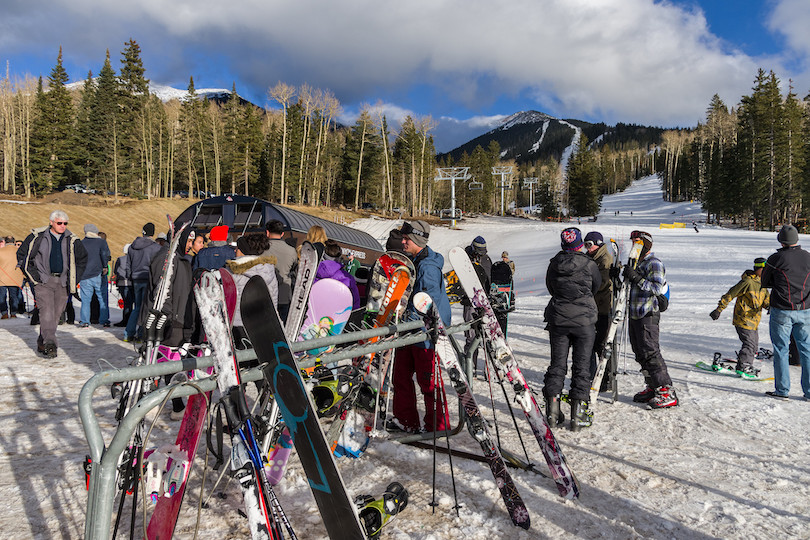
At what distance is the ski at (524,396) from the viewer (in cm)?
289

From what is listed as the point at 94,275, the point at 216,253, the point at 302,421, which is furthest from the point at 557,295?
the point at 94,275

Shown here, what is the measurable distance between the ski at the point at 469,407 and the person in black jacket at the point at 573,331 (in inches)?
60.2

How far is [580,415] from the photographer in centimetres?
407

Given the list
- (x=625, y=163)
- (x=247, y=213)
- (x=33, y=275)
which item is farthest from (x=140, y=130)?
(x=625, y=163)

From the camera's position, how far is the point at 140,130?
4275cm

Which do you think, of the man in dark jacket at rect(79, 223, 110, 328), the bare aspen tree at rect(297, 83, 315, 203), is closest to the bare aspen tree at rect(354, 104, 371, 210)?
the bare aspen tree at rect(297, 83, 315, 203)

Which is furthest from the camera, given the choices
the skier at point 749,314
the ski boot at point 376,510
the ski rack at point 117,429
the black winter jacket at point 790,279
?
the skier at point 749,314

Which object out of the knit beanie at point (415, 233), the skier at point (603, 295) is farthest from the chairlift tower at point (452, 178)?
the knit beanie at point (415, 233)

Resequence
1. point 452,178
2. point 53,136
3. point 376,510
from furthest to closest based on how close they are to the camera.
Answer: point 452,178 < point 53,136 < point 376,510

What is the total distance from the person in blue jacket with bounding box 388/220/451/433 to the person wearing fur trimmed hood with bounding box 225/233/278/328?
131cm

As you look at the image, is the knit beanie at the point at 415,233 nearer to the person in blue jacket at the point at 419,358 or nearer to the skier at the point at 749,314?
the person in blue jacket at the point at 419,358

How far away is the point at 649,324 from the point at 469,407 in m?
2.94

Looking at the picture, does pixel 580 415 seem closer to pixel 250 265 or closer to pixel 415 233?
pixel 415 233

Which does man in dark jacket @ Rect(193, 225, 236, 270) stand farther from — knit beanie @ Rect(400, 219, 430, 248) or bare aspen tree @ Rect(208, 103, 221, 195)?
bare aspen tree @ Rect(208, 103, 221, 195)
